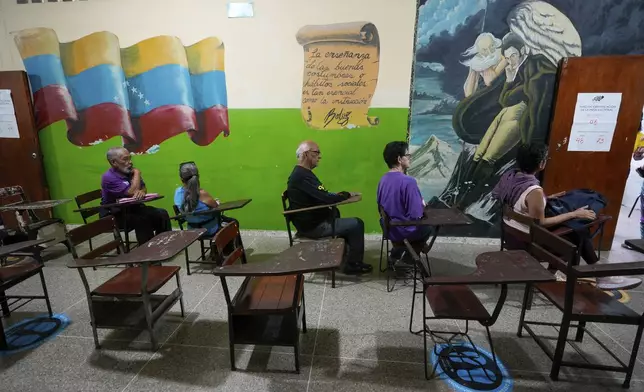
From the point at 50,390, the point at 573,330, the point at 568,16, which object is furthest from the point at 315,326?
the point at 568,16

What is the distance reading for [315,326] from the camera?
7.57 feet

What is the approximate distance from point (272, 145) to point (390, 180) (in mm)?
1739

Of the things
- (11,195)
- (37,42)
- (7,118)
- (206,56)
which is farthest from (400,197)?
(7,118)

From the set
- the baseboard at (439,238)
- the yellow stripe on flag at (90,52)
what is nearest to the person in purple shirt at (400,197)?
the baseboard at (439,238)

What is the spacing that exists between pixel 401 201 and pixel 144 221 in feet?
8.81

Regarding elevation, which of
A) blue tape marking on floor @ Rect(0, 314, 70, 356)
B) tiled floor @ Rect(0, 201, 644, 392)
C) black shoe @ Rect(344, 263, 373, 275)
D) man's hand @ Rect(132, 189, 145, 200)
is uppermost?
man's hand @ Rect(132, 189, 145, 200)

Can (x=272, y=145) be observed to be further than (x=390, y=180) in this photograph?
Yes

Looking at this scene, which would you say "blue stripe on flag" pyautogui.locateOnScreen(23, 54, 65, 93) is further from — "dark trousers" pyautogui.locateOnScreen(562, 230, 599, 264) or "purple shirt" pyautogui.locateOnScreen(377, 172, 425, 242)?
"dark trousers" pyautogui.locateOnScreen(562, 230, 599, 264)

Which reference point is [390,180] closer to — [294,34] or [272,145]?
[272,145]

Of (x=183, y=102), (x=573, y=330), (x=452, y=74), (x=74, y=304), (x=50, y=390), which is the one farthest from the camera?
(x=183, y=102)

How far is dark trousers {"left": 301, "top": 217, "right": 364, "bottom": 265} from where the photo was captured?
292 cm

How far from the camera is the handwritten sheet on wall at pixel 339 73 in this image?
3488 mm

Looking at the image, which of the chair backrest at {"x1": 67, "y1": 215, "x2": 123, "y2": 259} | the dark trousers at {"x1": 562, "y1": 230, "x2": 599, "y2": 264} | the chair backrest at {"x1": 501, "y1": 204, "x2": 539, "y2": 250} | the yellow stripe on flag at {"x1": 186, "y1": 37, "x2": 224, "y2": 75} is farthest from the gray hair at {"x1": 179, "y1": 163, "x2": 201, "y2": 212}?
the dark trousers at {"x1": 562, "y1": 230, "x2": 599, "y2": 264}

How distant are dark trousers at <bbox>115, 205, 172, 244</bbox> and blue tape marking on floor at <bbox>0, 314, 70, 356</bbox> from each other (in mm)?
1081
